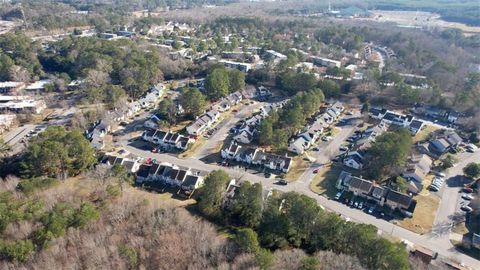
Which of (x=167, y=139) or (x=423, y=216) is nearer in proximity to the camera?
(x=423, y=216)

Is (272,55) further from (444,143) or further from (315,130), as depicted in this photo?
(444,143)

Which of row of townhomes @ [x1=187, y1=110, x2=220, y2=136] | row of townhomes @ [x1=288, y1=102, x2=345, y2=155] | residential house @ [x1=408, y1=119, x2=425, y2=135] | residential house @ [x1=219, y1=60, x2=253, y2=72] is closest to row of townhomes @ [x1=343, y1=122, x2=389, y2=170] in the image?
residential house @ [x1=408, y1=119, x2=425, y2=135]

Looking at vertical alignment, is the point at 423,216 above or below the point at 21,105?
below

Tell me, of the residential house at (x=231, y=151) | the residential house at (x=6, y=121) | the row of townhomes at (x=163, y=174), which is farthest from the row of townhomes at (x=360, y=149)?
the residential house at (x=6, y=121)

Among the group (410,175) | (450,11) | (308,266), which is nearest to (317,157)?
(410,175)

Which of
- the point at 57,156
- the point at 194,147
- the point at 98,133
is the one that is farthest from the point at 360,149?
the point at 57,156

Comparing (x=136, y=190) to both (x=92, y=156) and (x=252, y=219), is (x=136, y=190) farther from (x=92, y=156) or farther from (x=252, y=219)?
(x=252, y=219)

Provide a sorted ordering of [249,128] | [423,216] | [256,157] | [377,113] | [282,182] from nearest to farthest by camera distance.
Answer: [423,216] → [282,182] → [256,157] → [249,128] → [377,113]
